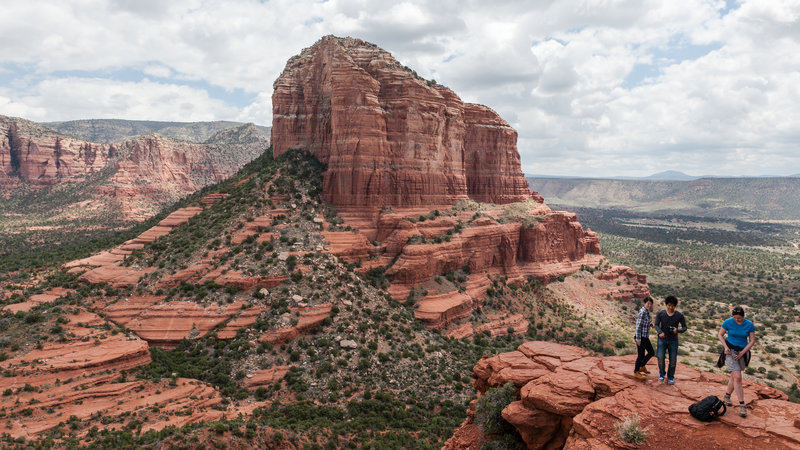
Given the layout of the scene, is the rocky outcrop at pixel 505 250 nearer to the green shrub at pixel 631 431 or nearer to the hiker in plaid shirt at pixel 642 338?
the hiker in plaid shirt at pixel 642 338

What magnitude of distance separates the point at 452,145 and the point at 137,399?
2162 inches

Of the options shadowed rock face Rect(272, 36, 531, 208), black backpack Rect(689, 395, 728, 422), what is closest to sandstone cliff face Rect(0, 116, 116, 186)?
shadowed rock face Rect(272, 36, 531, 208)

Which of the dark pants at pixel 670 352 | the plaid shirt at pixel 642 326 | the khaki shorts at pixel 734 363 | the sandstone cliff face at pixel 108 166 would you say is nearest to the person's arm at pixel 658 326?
the dark pants at pixel 670 352

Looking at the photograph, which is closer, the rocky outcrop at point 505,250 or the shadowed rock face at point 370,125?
the rocky outcrop at point 505,250

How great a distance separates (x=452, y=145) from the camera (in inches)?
2675

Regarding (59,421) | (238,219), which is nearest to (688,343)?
(238,219)

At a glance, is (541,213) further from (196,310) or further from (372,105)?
(196,310)

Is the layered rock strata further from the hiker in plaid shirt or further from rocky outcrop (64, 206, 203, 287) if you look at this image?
the hiker in plaid shirt

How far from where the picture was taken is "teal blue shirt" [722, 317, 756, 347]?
13.5 m

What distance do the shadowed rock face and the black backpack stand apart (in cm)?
4791

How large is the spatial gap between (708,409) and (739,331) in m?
3.06

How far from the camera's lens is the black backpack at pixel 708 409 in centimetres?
1270

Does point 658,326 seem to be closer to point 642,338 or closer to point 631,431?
point 642,338

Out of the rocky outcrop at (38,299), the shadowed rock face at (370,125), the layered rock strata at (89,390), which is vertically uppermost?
the shadowed rock face at (370,125)
